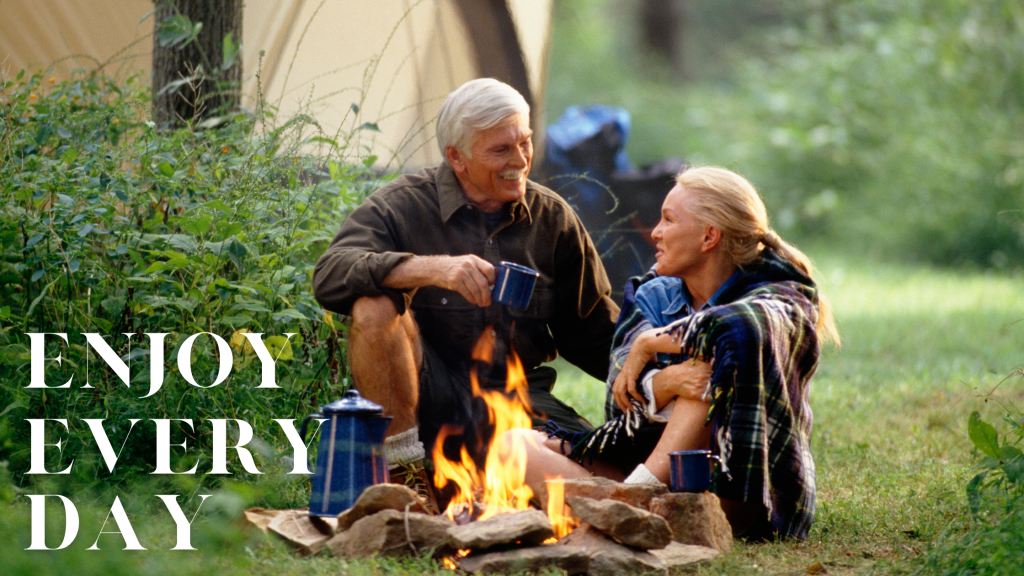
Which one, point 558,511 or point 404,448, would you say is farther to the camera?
point 404,448

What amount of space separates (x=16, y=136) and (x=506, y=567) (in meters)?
2.63

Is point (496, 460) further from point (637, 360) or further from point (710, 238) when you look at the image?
point (710, 238)

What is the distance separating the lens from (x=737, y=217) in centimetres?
314

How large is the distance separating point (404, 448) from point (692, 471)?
0.92 metres

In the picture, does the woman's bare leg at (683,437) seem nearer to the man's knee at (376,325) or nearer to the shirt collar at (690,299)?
the shirt collar at (690,299)

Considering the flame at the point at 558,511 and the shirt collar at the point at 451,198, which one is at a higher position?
the shirt collar at the point at 451,198

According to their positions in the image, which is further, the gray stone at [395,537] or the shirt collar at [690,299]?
the shirt collar at [690,299]

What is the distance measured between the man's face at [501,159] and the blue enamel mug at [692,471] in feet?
3.65

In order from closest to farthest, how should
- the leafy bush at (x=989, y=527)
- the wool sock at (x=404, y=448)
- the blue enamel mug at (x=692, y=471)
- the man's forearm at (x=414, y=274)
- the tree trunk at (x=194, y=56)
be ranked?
the leafy bush at (x=989, y=527) < the blue enamel mug at (x=692, y=471) < the man's forearm at (x=414, y=274) < the wool sock at (x=404, y=448) < the tree trunk at (x=194, y=56)

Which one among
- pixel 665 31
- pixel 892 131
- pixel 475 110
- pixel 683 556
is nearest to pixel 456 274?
pixel 475 110

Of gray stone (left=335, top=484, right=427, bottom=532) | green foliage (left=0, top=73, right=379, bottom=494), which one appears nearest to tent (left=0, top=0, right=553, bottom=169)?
green foliage (left=0, top=73, right=379, bottom=494)

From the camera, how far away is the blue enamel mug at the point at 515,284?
2979mm

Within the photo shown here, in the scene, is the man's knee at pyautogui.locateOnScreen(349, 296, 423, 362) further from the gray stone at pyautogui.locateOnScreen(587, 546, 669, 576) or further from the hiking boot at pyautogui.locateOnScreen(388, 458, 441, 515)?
the gray stone at pyautogui.locateOnScreen(587, 546, 669, 576)

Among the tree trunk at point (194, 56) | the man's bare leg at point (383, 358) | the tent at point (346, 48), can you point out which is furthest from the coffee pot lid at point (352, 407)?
the tree trunk at point (194, 56)
